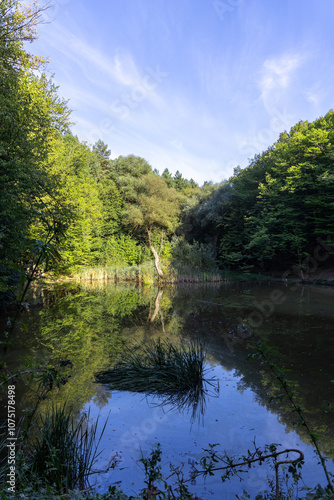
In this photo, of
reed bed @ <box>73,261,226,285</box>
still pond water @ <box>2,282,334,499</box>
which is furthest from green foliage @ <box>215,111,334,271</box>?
still pond water @ <box>2,282,334,499</box>

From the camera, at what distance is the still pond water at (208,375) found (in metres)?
2.35

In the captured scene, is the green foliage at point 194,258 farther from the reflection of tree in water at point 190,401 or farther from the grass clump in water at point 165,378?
the reflection of tree in water at point 190,401

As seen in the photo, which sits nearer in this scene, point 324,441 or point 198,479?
point 198,479

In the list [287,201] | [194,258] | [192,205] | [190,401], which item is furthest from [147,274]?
[190,401]

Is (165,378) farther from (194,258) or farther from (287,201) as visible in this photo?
(287,201)

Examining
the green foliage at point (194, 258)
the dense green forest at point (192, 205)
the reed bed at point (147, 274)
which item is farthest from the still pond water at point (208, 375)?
the green foliage at point (194, 258)

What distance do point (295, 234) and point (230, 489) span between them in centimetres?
1829

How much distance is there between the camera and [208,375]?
13.7ft

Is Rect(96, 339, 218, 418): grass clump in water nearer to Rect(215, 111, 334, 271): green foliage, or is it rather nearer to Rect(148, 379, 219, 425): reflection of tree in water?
Rect(148, 379, 219, 425): reflection of tree in water

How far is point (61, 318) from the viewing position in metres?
7.97

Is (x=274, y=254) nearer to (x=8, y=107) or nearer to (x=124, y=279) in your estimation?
(x=124, y=279)

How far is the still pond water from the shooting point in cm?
235

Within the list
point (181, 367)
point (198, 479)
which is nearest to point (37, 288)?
point (181, 367)

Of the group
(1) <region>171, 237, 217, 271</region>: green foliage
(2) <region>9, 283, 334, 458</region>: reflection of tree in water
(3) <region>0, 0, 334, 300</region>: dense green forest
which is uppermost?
(3) <region>0, 0, 334, 300</region>: dense green forest
